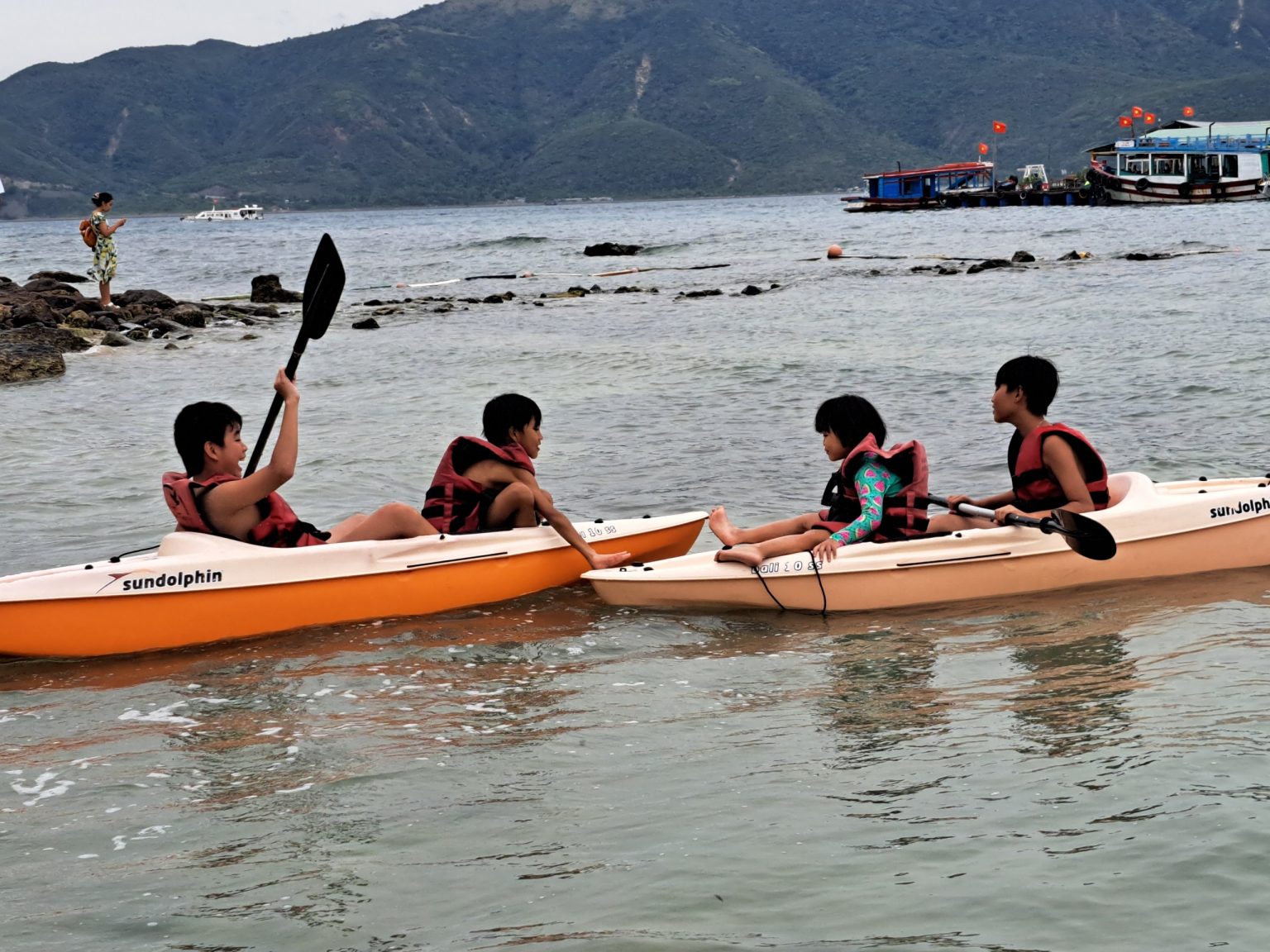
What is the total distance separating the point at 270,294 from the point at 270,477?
24.9 m

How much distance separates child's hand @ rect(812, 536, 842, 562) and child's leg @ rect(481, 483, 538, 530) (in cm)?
147

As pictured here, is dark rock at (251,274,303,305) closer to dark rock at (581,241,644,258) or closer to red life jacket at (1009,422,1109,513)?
dark rock at (581,241,644,258)

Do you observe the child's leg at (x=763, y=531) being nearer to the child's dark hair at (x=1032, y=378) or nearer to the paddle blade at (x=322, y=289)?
the child's dark hair at (x=1032, y=378)

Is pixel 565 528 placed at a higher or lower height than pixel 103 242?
lower

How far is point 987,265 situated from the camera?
102 feet

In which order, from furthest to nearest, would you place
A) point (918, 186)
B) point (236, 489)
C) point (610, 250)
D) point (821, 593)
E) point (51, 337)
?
point (918, 186) → point (610, 250) → point (51, 337) → point (821, 593) → point (236, 489)

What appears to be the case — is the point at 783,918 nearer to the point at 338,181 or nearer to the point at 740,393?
the point at 740,393

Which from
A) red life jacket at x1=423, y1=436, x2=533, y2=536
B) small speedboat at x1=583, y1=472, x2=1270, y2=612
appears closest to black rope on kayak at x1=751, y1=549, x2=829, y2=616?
small speedboat at x1=583, y1=472, x2=1270, y2=612

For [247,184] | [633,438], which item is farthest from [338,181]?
[633,438]

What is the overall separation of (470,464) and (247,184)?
185880mm

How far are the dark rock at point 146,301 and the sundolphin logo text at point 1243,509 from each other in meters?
21.1

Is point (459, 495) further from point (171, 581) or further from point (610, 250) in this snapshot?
point (610, 250)

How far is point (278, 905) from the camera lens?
12.2 ft

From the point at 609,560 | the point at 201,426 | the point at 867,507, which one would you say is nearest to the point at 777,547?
the point at 867,507
